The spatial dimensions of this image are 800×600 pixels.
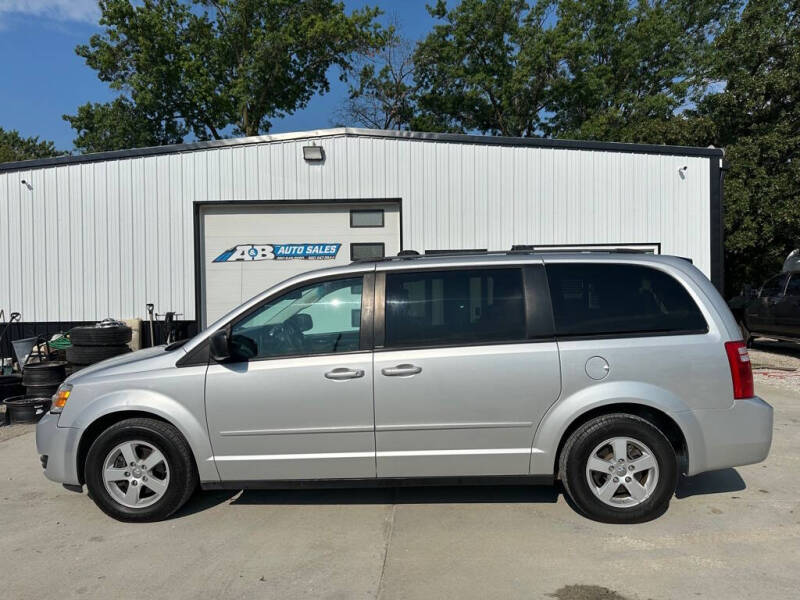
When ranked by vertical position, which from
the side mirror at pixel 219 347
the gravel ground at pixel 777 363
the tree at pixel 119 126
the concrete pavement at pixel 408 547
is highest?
the tree at pixel 119 126

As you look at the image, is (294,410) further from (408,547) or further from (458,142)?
(458,142)

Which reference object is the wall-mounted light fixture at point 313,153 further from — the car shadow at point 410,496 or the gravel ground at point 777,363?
the gravel ground at point 777,363

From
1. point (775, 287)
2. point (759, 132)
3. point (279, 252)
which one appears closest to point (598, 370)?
point (279, 252)

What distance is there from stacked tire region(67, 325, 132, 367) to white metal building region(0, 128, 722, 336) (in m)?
2.39

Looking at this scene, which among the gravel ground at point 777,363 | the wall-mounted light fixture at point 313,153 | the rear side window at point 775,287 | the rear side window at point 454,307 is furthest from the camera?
the rear side window at point 775,287

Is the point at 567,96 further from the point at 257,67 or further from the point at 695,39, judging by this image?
the point at 257,67

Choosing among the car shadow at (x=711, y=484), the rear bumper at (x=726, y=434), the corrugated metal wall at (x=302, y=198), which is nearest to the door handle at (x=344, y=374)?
the rear bumper at (x=726, y=434)

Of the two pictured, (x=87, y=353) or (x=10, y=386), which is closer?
(x=10, y=386)

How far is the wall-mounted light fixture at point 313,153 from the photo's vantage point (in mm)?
10391

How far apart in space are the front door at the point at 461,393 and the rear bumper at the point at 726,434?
0.99m

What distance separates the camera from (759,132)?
16531mm

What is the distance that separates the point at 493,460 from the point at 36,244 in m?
10.3

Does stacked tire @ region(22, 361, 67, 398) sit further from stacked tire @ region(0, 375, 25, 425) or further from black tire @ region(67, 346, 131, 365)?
stacked tire @ region(0, 375, 25, 425)

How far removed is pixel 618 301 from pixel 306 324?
2216 millimetres
